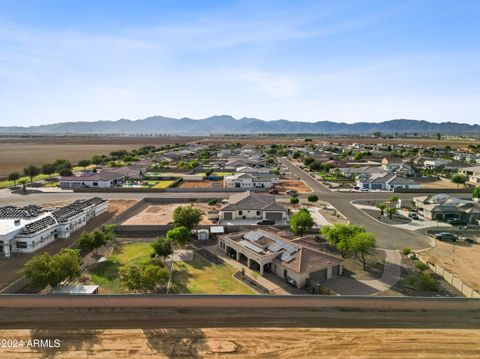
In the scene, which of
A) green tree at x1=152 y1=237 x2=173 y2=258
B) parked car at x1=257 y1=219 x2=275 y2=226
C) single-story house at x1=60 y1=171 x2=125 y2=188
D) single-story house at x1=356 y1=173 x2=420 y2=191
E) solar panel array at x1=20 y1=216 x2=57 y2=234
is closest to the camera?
green tree at x1=152 y1=237 x2=173 y2=258

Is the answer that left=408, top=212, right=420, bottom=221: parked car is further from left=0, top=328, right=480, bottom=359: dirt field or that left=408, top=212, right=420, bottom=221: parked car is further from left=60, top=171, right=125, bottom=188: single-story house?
left=60, top=171, right=125, bottom=188: single-story house

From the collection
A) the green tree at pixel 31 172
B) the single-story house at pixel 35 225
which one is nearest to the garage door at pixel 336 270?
the single-story house at pixel 35 225

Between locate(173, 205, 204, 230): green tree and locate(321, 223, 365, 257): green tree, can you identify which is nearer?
locate(321, 223, 365, 257): green tree

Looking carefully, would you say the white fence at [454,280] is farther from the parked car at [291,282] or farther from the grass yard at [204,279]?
the grass yard at [204,279]

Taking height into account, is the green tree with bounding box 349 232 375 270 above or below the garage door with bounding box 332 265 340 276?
above

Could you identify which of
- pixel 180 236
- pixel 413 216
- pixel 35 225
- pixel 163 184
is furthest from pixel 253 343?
pixel 163 184

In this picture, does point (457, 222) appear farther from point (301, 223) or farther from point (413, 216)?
point (301, 223)

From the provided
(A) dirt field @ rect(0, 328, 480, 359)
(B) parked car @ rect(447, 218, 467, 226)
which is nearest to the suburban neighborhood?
(B) parked car @ rect(447, 218, 467, 226)
